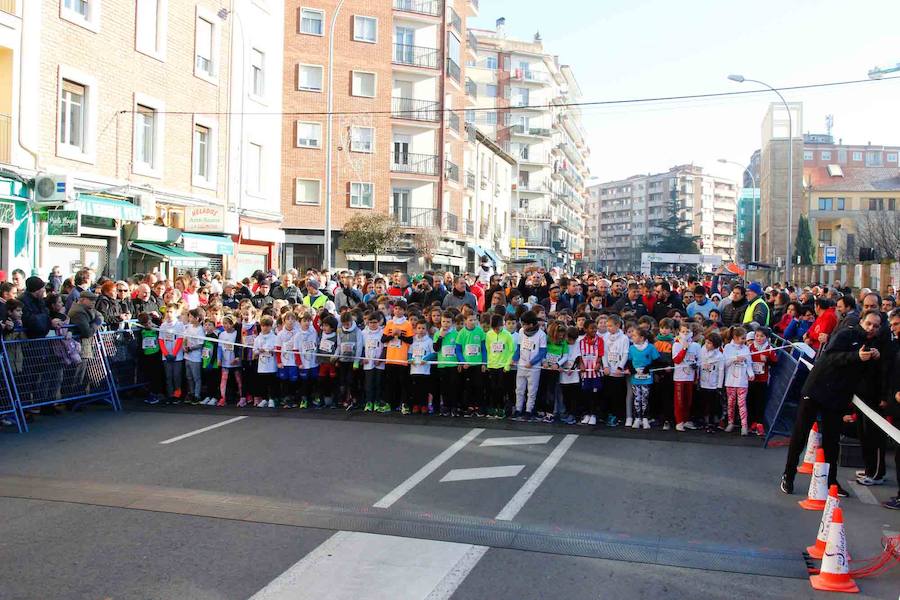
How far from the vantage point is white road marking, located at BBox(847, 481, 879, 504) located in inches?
307

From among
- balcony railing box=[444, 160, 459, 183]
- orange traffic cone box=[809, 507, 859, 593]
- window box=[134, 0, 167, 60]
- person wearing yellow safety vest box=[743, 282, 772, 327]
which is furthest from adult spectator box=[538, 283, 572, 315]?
balcony railing box=[444, 160, 459, 183]

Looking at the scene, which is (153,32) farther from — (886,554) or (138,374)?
(886,554)

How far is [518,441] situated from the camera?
10250 mm

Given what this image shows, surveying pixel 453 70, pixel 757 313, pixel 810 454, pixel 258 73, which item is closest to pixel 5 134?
pixel 258 73

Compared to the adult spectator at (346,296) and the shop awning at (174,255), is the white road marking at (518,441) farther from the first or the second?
the shop awning at (174,255)

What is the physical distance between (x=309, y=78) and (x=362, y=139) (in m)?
4.07

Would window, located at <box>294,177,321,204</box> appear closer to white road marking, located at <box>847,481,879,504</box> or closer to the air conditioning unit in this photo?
the air conditioning unit

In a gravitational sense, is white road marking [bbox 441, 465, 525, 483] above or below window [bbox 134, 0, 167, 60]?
below

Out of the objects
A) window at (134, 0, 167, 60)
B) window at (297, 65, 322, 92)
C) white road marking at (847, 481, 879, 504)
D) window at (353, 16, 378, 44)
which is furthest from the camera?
window at (353, 16, 378, 44)

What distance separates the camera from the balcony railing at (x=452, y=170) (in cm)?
4722

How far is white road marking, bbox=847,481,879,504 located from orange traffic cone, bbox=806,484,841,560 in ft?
6.36

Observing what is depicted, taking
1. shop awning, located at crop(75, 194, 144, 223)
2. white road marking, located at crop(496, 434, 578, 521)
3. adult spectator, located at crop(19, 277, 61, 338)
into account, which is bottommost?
white road marking, located at crop(496, 434, 578, 521)

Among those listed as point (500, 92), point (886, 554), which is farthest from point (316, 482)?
point (500, 92)

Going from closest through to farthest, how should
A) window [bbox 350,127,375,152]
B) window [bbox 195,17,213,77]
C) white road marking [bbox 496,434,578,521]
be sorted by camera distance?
Answer: 1. white road marking [bbox 496,434,578,521]
2. window [bbox 195,17,213,77]
3. window [bbox 350,127,375,152]
